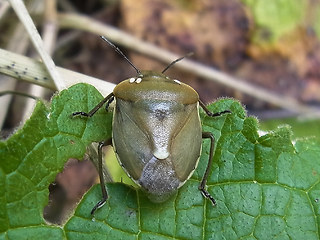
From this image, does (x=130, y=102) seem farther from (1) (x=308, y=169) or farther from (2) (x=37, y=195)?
(1) (x=308, y=169)

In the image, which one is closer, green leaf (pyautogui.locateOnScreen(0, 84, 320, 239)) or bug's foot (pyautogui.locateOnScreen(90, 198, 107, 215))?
green leaf (pyautogui.locateOnScreen(0, 84, 320, 239))

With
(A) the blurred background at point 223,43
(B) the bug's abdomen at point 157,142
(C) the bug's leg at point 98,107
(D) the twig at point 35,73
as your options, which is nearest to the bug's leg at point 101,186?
(B) the bug's abdomen at point 157,142

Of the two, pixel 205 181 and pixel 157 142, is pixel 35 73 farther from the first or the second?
pixel 205 181

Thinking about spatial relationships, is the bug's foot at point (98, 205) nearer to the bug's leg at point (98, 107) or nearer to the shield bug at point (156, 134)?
the shield bug at point (156, 134)

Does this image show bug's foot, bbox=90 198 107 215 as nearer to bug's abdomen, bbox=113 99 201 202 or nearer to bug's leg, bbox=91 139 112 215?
bug's leg, bbox=91 139 112 215

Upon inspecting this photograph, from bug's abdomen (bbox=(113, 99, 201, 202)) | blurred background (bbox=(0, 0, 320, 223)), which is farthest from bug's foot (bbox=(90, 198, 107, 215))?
blurred background (bbox=(0, 0, 320, 223))

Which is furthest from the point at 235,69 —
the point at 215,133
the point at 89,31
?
the point at 215,133

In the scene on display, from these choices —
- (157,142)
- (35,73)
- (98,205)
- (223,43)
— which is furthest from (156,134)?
(223,43)
